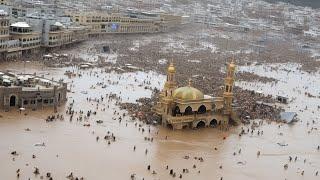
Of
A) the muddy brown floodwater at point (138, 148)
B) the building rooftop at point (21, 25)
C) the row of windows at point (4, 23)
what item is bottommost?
the muddy brown floodwater at point (138, 148)

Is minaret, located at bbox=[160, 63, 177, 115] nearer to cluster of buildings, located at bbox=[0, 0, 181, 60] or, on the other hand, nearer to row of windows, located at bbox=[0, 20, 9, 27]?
cluster of buildings, located at bbox=[0, 0, 181, 60]

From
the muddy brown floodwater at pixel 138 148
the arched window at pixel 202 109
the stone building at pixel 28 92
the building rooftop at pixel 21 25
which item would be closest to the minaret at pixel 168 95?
the muddy brown floodwater at pixel 138 148

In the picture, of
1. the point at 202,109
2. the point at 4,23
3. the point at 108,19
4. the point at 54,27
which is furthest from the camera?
the point at 108,19

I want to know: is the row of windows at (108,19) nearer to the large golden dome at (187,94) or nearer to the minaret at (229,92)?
the minaret at (229,92)

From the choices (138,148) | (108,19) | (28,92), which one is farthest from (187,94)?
(108,19)

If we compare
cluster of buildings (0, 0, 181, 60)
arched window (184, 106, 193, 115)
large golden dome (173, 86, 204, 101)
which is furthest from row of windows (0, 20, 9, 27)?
arched window (184, 106, 193, 115)

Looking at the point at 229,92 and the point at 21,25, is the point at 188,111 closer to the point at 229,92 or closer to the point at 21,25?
the point at 229,92

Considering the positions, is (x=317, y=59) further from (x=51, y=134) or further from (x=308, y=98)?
(x=51, y=134)

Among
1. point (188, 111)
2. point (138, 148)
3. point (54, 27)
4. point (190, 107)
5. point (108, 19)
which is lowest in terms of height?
point (138, 148)
